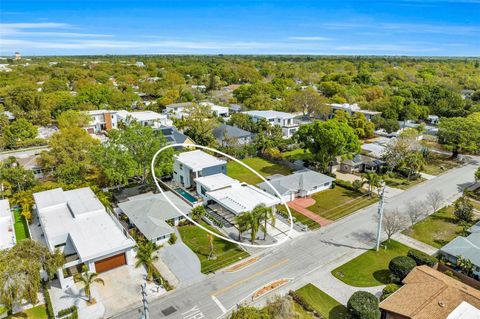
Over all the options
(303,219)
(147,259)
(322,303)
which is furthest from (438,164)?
(147,259)

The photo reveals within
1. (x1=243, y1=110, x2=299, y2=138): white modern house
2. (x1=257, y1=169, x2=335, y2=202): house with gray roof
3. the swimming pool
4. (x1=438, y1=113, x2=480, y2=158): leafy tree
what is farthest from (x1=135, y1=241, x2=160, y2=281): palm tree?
(x1=438, y1=113, x2=480, y2=158): leafy tree

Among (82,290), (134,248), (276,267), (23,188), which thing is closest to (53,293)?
(82,290)

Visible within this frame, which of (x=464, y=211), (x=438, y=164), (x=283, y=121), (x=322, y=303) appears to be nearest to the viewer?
(x=322, y=303)

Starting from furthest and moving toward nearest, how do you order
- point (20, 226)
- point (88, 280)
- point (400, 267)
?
point (20, 226)
point (400, 267)
point (88, 280)

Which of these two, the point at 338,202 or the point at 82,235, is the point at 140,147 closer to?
the point at 82,235

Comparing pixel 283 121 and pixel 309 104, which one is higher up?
pixel 309 104

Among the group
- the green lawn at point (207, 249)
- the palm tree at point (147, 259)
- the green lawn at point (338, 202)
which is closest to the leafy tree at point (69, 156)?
the green lawn at point (207, 249)
